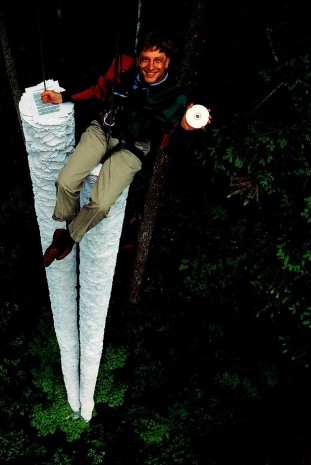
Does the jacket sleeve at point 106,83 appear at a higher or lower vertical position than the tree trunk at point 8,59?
higher

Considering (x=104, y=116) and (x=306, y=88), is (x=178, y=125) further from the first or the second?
(x=306, y=88)

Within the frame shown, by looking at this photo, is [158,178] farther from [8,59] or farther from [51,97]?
[51,97]

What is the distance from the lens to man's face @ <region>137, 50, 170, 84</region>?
124 inches

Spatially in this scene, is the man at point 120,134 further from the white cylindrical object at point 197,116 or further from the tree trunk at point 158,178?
the tree trunk at point 158,178

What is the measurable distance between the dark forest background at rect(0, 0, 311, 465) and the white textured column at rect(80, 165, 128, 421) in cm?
267

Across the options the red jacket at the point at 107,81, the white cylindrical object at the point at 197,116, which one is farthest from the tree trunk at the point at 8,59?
the white cylindrical object at the point at 197,116

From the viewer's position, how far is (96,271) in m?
3.67

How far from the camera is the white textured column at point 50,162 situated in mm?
2490

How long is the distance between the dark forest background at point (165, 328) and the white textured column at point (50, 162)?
123 inches

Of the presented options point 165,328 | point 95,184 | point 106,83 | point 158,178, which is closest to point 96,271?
point 95,184

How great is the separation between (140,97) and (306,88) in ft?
7.19

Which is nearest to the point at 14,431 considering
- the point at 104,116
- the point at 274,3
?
the point at 104,116

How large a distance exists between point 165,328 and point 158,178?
146 inches

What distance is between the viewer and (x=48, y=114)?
2480mm
